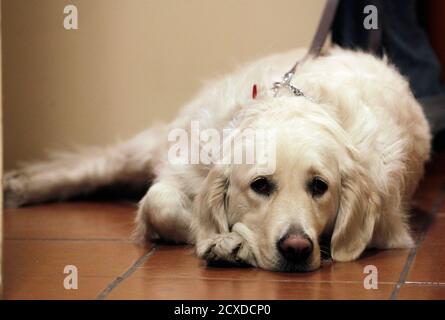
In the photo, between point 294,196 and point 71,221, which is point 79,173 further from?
point 294,196

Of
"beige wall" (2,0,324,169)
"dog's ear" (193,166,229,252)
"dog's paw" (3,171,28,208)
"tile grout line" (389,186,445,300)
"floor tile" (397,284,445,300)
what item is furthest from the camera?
"beige wall" (2,0,324,169)

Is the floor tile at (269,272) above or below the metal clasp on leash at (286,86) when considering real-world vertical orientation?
below

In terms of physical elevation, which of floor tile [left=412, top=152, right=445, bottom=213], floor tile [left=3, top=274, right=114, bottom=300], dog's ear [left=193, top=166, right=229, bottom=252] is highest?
dog's ear [left=193, top=166, right=229, bottom=252]

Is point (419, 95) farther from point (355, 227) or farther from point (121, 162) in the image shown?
point (355, 227)

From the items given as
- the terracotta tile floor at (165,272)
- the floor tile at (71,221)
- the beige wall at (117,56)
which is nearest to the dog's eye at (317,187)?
the terracotta tile floor at (165,272)

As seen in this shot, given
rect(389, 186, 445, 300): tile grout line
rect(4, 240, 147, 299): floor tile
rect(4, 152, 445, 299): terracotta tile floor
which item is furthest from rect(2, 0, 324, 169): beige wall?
rect(4, 240, 147, 299): floor tile

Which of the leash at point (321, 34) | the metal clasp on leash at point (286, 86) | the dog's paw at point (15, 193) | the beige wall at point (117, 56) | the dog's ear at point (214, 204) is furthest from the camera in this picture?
the beige wall at point (117, 56)

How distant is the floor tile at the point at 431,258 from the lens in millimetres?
2709

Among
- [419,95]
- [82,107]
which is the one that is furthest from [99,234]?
[419,95]

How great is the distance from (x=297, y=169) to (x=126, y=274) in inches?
24.7

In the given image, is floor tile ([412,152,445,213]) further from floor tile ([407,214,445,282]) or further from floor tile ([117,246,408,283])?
floor tile ([117,246,408,283])

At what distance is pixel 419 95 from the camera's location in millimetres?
4754

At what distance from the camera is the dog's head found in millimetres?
2705

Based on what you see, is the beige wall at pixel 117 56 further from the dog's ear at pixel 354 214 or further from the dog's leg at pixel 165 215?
the dog's ear at pixel 354 214
